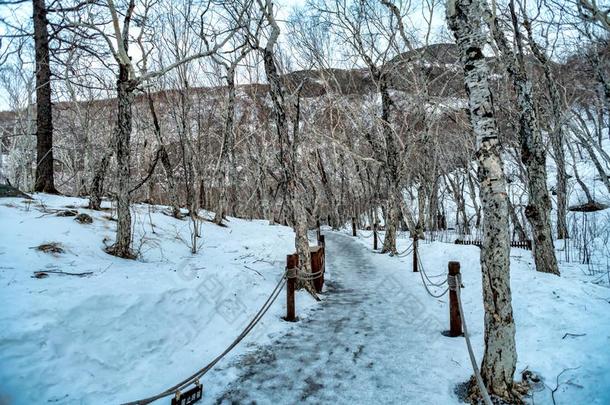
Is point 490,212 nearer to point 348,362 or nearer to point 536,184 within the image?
point 348,362

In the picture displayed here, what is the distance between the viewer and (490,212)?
3211 millimetres

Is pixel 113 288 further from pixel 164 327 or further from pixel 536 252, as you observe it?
pixel 536 252

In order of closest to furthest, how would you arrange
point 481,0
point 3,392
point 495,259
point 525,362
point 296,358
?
point 3,392, point 495,259, point 481,0, point 525,362, point 296,358

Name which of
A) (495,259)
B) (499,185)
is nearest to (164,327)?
(495,259)

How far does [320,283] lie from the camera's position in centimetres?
797

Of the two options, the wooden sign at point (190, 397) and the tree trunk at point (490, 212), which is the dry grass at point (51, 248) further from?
the tree trunk at point (490, 212)

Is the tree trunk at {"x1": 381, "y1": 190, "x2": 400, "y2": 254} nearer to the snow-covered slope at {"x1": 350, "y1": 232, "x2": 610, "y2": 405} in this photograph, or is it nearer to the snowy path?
the snow-covered slope at {"x1": 350, "y1": 232, "x2": 610, "y2": 405}

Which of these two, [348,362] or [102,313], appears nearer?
[102,313]

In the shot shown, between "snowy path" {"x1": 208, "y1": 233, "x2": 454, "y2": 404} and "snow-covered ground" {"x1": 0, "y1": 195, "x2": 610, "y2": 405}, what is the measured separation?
0.02 meters

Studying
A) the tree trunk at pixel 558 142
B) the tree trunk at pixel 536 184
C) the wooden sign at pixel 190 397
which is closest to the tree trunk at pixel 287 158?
the wooden sign at pixel 190 397

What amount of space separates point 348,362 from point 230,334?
6.21 ft

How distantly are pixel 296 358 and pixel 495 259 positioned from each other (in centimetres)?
267

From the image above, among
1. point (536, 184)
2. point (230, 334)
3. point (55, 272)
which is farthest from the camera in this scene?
point (536, 184)

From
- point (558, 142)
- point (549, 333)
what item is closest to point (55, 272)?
point (549, 333)
